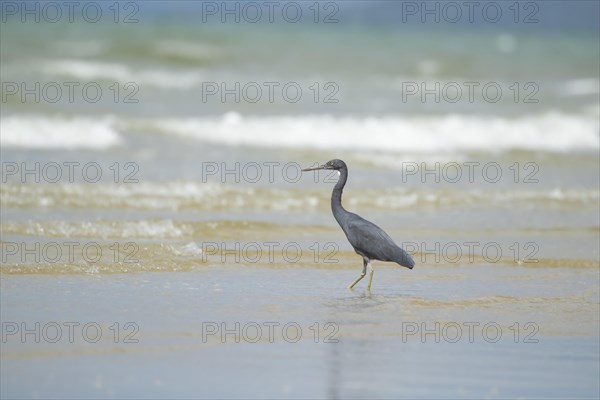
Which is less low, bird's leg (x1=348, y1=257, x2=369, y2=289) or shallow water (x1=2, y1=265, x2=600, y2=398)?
bird's leg (x1=348, y1=257, x2=369, y2=289)

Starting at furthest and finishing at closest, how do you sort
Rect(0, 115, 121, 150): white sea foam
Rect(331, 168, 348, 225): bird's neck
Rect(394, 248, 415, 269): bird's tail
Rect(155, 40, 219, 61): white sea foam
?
Rect(155, 40, 219, 61): white sea foam
Rect(0, 115, 121, 150): white sea foam
Rect(331, 168, 348, 225): bird's neck
Rect(394, 248, 415, 269): bird's tail

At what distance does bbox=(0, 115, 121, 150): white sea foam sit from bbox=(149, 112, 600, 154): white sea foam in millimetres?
1297

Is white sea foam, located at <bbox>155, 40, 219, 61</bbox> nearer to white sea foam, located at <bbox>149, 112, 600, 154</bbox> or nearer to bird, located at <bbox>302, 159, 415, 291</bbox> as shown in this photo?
white sea foam, located at <bbox>149, 112, 600, 154</bbox>

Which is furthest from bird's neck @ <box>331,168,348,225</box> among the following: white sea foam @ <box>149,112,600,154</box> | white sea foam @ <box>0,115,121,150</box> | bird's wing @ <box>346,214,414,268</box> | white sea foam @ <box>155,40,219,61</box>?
white sea foam @ <box>155,40,219,61</box>

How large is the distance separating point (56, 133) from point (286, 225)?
5.84 metres

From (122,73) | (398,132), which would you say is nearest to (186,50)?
(122,73)

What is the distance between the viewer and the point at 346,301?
26.4 ft

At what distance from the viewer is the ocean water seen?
646cm

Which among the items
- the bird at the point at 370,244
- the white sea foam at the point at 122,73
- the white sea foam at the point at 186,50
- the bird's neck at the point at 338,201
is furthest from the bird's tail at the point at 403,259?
the white sea foam at the point at 186,50

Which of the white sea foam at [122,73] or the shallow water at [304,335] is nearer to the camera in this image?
the shallow water at [304,335]

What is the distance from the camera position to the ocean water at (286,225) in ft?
21.2

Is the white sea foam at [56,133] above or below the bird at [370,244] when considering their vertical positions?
above

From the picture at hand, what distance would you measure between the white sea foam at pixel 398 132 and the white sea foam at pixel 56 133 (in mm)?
1297

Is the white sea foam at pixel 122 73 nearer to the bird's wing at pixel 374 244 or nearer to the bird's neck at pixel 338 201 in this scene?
the bird's neck at pixel 338 201
